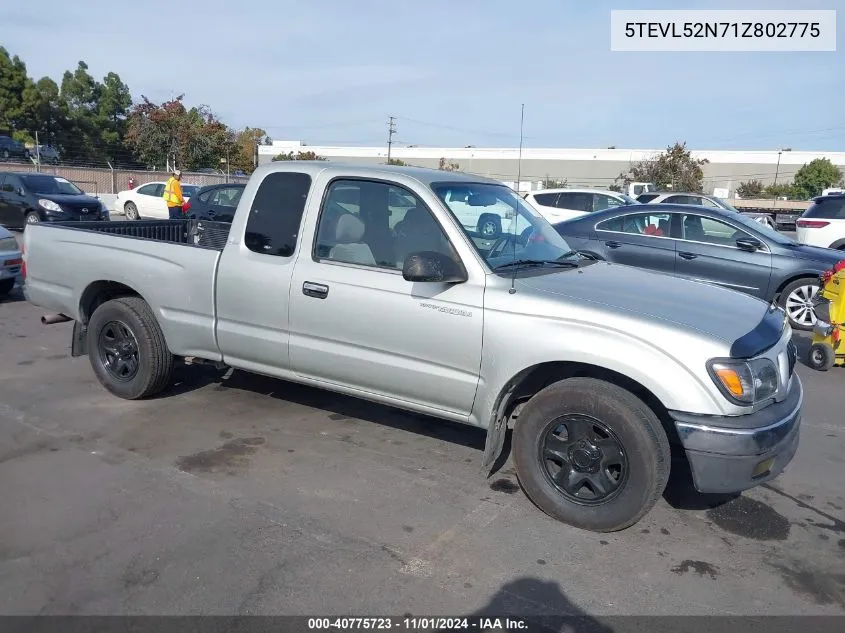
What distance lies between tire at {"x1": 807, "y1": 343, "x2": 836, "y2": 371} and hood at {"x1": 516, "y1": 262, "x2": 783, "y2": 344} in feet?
11.8

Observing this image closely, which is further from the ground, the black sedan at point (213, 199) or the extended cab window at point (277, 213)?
the black sedan at point (213, 199)

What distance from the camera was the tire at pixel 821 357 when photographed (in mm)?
7090

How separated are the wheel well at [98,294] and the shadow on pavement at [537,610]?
12.4 feet

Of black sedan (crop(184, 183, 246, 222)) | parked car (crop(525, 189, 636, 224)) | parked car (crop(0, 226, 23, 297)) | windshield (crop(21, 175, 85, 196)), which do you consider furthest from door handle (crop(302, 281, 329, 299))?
windshield (crop(21, 175, 85, 196))

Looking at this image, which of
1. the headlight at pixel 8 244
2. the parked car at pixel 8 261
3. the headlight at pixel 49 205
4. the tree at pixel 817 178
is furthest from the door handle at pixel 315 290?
the tree at pixel 817 178

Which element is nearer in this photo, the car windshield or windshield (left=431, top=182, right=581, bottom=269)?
windshield (left=431, top=182, right=581, bottom=269)

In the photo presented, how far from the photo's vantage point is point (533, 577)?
321cm

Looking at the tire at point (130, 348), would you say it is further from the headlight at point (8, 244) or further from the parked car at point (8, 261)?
the headlight at point (8, 244)

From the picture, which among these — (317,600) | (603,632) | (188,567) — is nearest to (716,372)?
(603,632)

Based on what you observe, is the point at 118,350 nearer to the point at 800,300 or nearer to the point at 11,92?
the point at 800,300

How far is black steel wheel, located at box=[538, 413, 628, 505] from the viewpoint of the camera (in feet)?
11.6

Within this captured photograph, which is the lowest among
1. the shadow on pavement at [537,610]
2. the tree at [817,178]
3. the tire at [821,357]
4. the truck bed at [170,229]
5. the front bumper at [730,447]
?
the shadow on pavement at [537,610]

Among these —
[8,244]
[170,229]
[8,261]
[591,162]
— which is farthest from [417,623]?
[591,162]

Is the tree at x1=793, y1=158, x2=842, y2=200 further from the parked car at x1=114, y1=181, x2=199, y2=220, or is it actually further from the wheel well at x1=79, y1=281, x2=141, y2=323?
the wheel well at x1=79, y1=281, x2=141, y2=323
